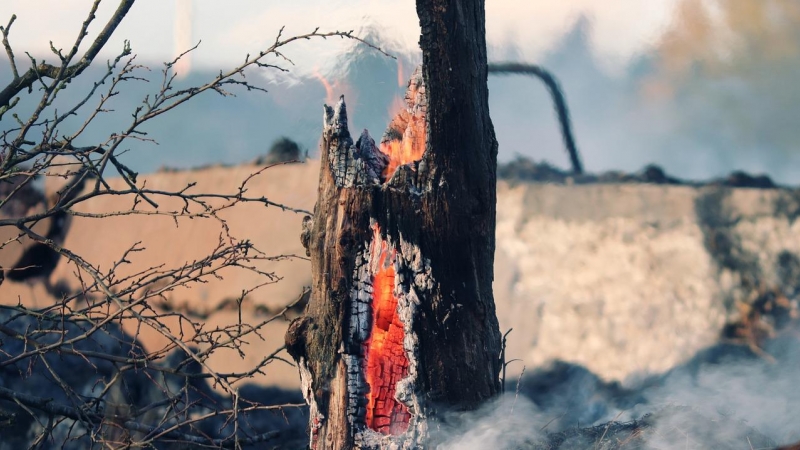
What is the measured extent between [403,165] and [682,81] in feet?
14.6

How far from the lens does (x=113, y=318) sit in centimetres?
298

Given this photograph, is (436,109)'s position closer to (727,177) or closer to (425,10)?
(425,10)

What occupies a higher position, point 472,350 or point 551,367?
point 472,350

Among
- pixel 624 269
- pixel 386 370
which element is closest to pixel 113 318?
pixel 386 370

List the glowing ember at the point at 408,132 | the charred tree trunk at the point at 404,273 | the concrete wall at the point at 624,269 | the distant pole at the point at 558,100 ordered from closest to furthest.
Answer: the charred tree trunk at the point at 404,273 → the glowing ember at the point at 408,132 → the concrete wall at the point at 624,269 → the distant pole at the point at 558,100

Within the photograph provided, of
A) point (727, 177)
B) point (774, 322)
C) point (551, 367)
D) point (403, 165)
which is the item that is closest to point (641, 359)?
point (551, 367)

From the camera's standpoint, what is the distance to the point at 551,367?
5852mm

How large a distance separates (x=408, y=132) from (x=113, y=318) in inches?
62.4

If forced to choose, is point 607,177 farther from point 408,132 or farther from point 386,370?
point 386,370

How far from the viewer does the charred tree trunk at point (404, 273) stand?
2602mm

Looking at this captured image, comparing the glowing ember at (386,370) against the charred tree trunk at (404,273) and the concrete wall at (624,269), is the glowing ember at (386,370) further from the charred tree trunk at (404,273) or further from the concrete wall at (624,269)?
the concrete wall at (624,269)

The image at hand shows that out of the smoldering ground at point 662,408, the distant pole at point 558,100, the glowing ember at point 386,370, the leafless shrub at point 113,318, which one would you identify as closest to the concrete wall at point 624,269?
the smoldering ground at point 662,408

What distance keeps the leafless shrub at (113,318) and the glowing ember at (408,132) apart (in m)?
0.75

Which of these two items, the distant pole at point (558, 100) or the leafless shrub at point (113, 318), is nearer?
the leafless shrub at point (113, 318)
